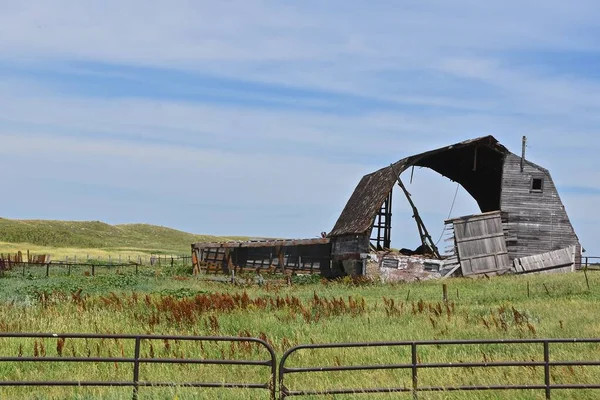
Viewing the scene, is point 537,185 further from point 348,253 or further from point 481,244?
point 348,253

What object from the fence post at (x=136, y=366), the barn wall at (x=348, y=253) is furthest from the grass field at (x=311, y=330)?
the barn wall at (x=348, y=253)

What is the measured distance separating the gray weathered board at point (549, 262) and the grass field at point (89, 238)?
55.4 m

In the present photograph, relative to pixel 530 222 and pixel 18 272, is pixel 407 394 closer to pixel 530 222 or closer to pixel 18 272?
pixel 530 222

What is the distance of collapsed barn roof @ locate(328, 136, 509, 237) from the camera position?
39.7 m

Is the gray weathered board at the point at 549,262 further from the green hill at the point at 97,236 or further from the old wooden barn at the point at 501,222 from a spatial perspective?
the green hill at the point at 97,236

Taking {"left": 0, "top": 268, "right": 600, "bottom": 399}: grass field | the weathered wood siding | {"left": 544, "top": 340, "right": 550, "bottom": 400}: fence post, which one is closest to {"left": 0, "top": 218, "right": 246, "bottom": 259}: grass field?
the weathered wood siding

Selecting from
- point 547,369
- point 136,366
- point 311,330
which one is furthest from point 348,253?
point 136,366

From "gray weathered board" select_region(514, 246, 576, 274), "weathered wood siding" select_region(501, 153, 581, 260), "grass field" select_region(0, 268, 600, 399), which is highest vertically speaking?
"weathered wood siding" select_region(501, 153, 581, 260)

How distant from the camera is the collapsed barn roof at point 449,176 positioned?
3969 cm

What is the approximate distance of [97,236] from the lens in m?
124

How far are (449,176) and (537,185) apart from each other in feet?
20.1

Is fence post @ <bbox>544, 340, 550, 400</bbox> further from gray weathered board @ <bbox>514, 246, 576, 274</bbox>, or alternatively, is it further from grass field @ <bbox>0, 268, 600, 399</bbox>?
gray weathered board @ <bbox>514, 246, 576, 274</bbox>

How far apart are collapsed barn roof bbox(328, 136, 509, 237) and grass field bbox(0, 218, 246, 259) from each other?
46030 mm

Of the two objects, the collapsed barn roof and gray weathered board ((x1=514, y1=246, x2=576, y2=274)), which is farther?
the collapsed barn roof
